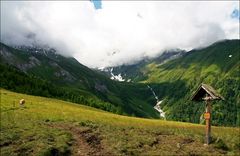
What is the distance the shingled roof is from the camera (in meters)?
45.9

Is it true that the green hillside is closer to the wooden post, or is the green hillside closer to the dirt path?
the dirt path

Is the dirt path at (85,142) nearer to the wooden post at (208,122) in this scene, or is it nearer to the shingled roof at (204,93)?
the wooden post at (208,122)

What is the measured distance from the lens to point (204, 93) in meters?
47.7

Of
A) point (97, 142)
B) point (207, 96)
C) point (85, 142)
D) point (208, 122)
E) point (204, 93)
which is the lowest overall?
point (85, 142)

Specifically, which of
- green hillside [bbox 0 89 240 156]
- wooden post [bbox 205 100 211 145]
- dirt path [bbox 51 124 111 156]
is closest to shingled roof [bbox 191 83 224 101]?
wooden post [bbox 205 100 211 145]

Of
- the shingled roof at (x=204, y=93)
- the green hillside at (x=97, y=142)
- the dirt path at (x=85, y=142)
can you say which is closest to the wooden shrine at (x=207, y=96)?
the shingled roof at (x=204, y=93)

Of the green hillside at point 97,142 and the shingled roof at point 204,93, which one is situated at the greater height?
the shingled roof at point 204,93

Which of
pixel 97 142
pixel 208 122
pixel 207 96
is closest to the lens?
pixel 97 142

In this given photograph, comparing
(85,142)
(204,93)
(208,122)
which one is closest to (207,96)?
(204,93)

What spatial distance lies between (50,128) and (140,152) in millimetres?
15830

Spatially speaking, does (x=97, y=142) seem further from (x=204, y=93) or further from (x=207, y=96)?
(x=204, y=93)

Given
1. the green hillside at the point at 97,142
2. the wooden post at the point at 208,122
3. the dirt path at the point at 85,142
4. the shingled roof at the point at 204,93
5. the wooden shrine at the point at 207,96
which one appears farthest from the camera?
the shingled roof at the point at 204,93

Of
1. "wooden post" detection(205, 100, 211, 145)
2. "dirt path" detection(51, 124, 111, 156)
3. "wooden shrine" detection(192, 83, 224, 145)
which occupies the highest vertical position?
"wooden shrine" detection(192, 83, 224, 145)

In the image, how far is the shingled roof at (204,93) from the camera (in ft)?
151
